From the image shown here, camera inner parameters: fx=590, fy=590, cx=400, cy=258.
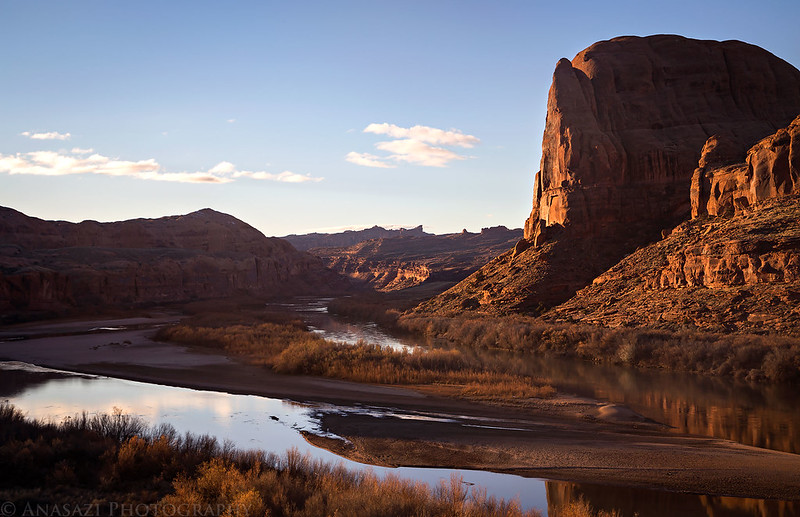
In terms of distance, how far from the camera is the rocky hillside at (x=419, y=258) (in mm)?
105238

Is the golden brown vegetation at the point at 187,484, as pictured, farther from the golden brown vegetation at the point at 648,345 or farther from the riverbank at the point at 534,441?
the golden brown vegetation at the point at 648,345

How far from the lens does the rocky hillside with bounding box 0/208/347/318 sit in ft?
183

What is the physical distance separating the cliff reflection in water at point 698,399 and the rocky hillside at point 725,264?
16.7 feet

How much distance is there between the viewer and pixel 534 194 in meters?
58.1

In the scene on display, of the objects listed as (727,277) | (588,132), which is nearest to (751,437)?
(727,277)

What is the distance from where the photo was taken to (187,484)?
8711 millimetres

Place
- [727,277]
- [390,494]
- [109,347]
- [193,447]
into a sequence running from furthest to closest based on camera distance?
[109,347]
[727,277]
[193,447]
[390,494]

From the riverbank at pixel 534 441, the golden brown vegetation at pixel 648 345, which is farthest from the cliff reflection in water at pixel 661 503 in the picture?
the golden brown vegetation at pixel 648 345

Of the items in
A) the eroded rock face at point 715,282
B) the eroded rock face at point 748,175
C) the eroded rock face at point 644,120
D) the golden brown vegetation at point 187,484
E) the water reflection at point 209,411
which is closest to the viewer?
the golden brown vegetation at point 187,484

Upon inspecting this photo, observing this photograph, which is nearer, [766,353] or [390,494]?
[390,494]

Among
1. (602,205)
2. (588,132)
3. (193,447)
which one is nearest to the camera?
(193,447)

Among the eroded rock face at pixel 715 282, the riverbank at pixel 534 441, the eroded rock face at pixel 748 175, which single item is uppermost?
the eroded rock face at pixel 748 175

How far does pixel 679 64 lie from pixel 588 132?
38.9ft

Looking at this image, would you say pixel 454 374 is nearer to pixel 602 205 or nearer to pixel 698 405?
pixel 698 405
